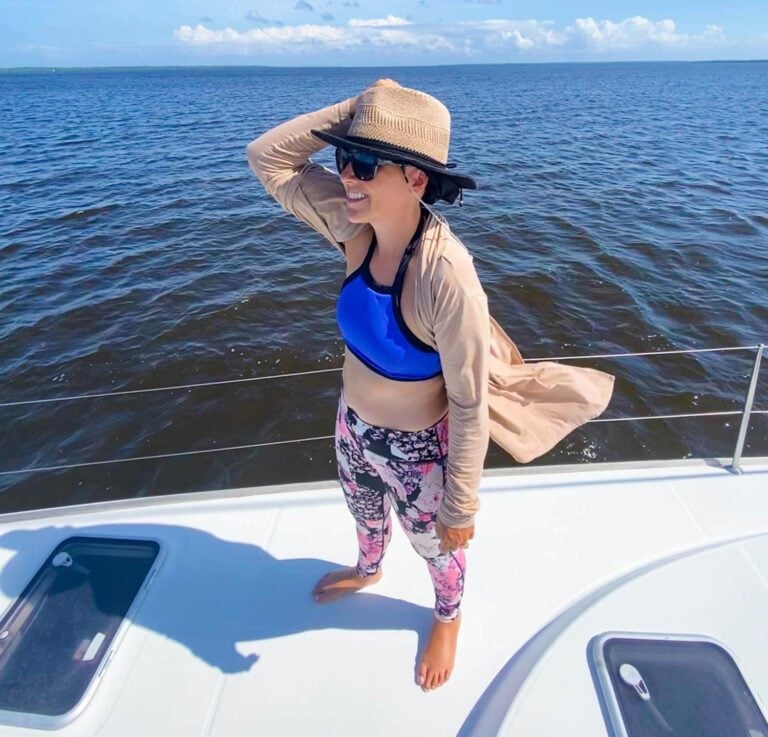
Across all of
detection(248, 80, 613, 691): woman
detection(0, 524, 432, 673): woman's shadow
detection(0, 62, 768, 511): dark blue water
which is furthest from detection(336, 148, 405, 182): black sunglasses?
detection(0, 62, 768, 511): dark blue water

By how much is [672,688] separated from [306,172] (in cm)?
248

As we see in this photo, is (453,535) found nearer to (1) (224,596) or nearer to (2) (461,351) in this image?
(2) (461,351)

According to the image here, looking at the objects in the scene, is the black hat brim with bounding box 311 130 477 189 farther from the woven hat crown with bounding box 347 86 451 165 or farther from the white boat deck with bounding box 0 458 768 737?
the white boat deck with bounding box 0 458 768 737

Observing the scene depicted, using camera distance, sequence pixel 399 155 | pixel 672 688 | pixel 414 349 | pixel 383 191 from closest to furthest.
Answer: pixel 399 155, pixel 383 191, pixel 414 349, pixel 672 688

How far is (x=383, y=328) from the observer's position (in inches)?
66.2

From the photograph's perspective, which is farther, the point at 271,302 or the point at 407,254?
the point at 271,302

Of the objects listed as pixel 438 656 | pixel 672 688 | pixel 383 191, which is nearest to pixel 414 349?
pixel 383 191

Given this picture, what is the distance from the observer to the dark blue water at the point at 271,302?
6.61 m

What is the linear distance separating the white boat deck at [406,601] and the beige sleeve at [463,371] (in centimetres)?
85

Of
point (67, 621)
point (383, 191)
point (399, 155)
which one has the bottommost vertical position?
point (67, 621)

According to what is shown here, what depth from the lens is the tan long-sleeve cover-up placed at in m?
1.50

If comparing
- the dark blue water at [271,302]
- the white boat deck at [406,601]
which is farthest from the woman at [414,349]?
the dark blue water at [271,302]

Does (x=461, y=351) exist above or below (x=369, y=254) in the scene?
below

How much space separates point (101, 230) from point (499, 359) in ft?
46.4
